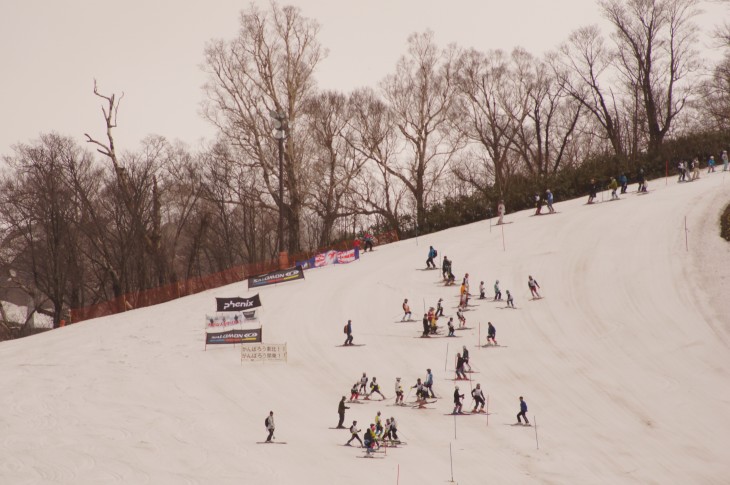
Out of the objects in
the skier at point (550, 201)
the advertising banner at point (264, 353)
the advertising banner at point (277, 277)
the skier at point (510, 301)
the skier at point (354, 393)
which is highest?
the skier at point (550, 201)

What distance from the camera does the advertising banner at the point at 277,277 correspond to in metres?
46.3

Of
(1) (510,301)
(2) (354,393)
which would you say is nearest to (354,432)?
(2) (354,393)

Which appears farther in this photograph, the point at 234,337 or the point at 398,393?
the point at 234,337

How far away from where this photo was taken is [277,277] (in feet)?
153

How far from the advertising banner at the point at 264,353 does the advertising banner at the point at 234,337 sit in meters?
2.39

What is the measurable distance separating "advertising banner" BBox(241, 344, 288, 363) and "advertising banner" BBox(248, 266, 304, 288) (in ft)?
48.6

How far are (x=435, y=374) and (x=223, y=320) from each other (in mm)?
13080

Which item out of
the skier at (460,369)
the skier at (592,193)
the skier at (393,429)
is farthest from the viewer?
the skier at (592,193)

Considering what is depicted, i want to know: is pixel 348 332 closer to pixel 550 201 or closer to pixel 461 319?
pixel 461 319

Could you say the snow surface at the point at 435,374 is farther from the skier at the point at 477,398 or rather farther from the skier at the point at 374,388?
the skier at the point at 374,388

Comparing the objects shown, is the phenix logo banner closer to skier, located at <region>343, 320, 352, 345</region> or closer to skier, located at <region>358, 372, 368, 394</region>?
skier, located at <region>343, 320, 352, 345</region>

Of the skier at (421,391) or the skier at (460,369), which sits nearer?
the skier at (421,391)

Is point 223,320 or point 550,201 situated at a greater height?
point 550,201

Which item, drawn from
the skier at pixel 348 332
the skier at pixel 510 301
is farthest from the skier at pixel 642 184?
the skier at pixel 348 332
